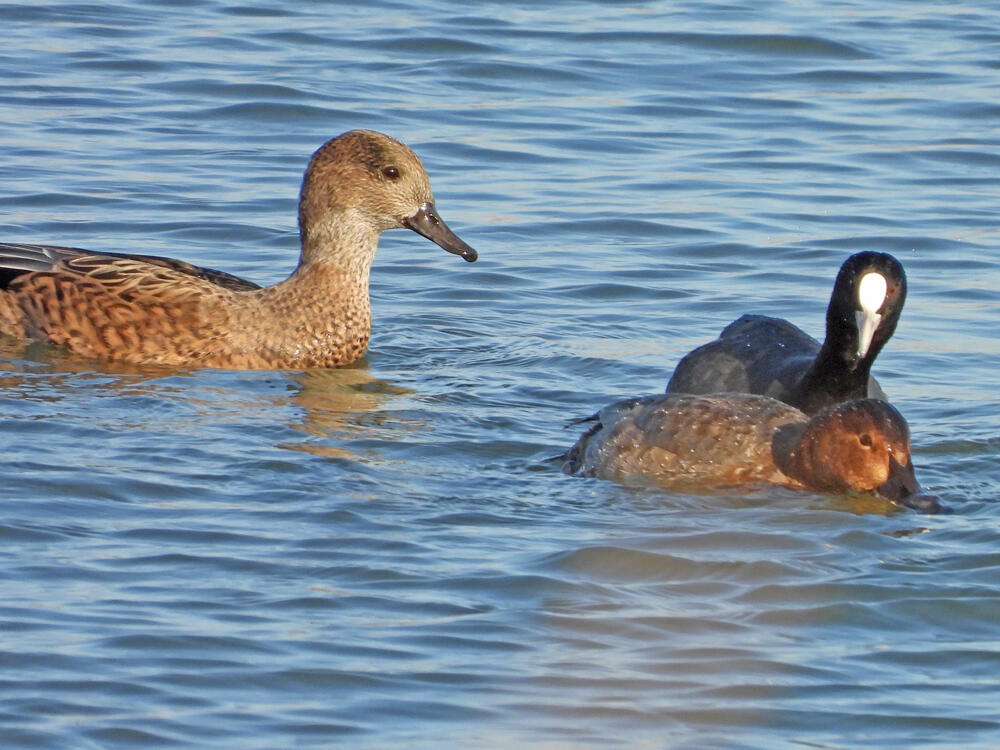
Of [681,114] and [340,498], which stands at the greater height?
[681,114]

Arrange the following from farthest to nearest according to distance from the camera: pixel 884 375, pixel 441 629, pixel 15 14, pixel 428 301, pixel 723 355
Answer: pixel 15 14 < pixel 428 301 < pixel 884 375 < pixel 723 355 < pixel 441 629

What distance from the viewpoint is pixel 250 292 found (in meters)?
10.1

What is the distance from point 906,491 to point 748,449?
0.65 m

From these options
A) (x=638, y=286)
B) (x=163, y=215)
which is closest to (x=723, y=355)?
(x=638, y=286)

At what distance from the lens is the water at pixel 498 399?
5.72m

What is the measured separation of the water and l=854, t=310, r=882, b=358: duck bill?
508mm

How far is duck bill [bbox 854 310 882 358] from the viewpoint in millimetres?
8570

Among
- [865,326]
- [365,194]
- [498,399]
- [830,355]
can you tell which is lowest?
[498,399]

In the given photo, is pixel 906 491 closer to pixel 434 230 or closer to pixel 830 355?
pixel 830 355

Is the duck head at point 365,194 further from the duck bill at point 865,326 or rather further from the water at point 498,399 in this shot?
the duck bill at point 865,326

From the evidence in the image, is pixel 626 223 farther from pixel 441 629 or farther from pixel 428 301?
pixel 441 629

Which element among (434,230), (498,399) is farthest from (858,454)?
(434,230)

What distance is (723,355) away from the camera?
939cm

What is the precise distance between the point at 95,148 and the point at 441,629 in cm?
839
